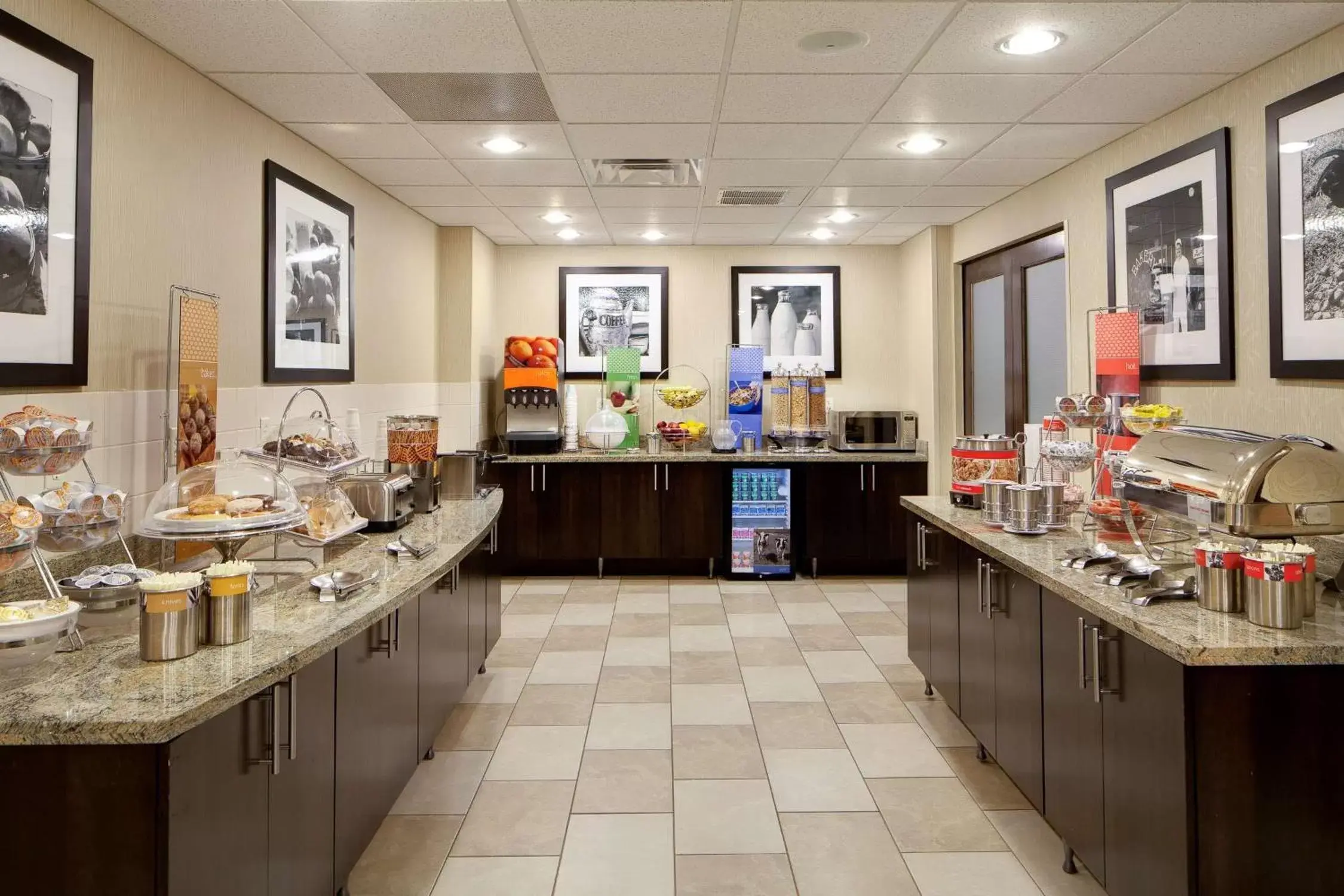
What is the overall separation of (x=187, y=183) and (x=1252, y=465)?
3.54m

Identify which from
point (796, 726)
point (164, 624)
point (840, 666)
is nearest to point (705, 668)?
point (840, 666)

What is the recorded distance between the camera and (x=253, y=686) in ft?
5.52

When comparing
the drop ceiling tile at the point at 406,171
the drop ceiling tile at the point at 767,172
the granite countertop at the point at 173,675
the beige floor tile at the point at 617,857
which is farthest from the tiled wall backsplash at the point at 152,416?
the drop ceiling tile at the point at 767,172

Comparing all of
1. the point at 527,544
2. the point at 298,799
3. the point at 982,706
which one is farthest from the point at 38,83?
the point at 527,544

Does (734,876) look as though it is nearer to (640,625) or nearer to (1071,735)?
(1071,735)

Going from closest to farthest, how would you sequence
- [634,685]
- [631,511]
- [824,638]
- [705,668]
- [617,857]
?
1. [617,857]
2. [634,685]
3. [705,668]
4. [824,638]
5. [631,511]

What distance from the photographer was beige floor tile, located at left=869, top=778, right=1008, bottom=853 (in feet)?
8.65

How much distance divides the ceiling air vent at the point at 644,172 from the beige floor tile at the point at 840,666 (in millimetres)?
2717

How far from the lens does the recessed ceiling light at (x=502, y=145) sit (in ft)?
13.1

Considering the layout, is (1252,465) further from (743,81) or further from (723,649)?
(723,649)

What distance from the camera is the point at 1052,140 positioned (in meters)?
4.02

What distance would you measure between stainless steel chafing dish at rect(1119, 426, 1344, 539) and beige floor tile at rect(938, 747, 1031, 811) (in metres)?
1.20

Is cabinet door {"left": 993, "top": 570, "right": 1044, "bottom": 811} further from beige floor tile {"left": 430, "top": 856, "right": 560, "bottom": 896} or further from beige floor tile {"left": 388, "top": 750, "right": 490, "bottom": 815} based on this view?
beige floor tile {"left": 388, "top": 750, "right": 490, "bottom": 815}

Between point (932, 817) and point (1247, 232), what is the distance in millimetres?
2460
